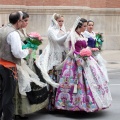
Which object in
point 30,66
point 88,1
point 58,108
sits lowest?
point 58,108

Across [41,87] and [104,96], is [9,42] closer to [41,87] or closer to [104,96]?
[41,87]

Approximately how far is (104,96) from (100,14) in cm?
1769

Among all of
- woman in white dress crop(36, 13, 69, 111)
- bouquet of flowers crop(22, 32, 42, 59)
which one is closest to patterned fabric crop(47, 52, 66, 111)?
woman in white dress crop(36, 13, 69, 111)

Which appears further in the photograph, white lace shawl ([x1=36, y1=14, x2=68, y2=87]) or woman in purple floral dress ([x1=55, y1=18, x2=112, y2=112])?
white lace shawl ([x1=36, y1=14, x2=68, y2=87])

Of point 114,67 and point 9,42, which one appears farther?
point 114,67

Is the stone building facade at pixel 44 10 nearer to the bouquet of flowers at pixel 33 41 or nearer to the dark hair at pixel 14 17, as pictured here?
the bouquet of flowers at pixel 33 41

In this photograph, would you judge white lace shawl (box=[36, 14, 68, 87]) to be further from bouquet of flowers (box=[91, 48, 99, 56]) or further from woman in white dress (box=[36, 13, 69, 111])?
bouquet of flowers (box=[91, 48, 99, 56])

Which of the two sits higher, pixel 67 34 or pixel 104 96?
pixel 67 34

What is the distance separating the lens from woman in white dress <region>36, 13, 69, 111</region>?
25.5 ft

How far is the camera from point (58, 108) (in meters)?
7.60

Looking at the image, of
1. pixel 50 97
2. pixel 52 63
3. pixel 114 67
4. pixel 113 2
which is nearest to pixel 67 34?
pixel 52 63

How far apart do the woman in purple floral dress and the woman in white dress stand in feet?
0.73

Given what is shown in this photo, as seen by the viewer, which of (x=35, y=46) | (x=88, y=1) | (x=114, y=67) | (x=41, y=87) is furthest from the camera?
(x=88, y=1)

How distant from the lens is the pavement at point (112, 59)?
1760 centimetres
